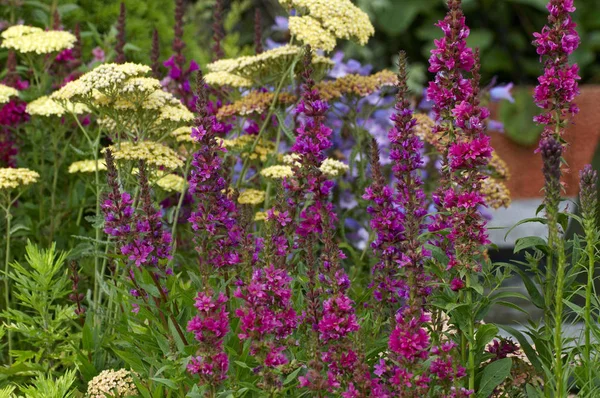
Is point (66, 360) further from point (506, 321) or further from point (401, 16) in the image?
point (401, 16)

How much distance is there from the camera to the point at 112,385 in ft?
9.14

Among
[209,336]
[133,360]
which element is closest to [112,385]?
[133,360]

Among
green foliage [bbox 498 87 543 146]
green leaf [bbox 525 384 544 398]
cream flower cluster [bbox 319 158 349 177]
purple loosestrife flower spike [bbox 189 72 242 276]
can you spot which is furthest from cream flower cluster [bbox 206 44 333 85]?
green foliage [bbox 498 87 543 146]

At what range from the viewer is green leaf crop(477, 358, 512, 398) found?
8.24 ft

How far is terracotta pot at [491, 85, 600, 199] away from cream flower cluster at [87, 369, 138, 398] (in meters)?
5.74

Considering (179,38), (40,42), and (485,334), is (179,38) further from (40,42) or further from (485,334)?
(485,334)

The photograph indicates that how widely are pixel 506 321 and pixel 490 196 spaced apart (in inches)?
84.8

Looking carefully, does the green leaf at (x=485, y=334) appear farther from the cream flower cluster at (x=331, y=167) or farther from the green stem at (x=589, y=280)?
the cream flower cluster at (x=331, y=167)

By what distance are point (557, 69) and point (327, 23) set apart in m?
1.41

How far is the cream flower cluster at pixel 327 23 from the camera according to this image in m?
3.70

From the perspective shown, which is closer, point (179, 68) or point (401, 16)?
point (179, 68)

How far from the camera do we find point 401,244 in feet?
8.51

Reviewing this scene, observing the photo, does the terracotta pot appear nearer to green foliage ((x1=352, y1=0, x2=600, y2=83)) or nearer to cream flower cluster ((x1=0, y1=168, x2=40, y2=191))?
green foliage ((x1=352, y1=0, x2=600, y2=83))

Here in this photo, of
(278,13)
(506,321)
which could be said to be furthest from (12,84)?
(278,13)
